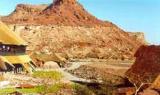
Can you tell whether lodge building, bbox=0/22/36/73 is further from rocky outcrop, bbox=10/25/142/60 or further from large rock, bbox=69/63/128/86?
rocky outcrop, bbox=10/25/142/60

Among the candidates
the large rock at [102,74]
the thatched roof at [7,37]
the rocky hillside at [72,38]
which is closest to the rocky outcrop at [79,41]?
the rocky hillside at [72,38]

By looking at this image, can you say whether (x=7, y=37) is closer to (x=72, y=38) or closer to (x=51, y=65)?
(x=51, y=65)

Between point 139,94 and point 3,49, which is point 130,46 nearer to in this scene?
point 3,49

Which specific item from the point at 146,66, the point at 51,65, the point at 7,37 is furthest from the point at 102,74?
the point at 146,66

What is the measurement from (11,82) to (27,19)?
486 feet

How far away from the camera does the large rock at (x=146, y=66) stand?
89.8 feet

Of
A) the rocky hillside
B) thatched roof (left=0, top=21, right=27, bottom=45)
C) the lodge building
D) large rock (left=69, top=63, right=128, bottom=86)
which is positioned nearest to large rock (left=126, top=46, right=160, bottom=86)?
large rock (left=69, top=63, right=128, bottom=86)

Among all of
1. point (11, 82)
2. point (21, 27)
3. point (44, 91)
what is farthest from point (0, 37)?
point (21, 27)

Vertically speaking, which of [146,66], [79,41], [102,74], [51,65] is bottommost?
[51,65]

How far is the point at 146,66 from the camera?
92.8 ft

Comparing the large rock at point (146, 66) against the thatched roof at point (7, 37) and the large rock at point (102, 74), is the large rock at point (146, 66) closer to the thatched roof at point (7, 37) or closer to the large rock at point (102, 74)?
the large rock at point (102, 74)

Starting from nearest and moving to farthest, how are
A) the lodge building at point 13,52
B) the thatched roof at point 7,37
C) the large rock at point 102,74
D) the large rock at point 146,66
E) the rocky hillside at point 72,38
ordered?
the large rock at point 146,66 → the large rock at point 102,74 → the lodge building at point 13,52 → the thatched roof at point 7,37 → the rocky hillside at point 72,38

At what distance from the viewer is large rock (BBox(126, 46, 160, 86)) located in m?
27.4

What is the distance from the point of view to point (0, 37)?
67188 millimetres
